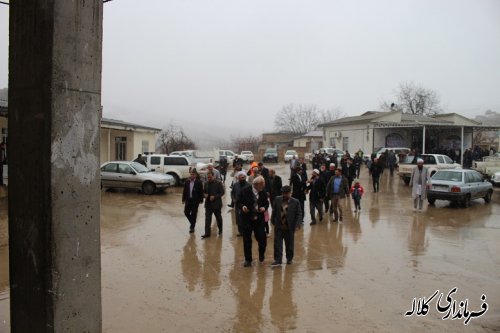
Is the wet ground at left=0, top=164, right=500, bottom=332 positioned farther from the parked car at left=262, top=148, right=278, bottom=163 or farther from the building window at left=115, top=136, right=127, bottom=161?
the parked car at left=262, top=148, right=278, bottom=163

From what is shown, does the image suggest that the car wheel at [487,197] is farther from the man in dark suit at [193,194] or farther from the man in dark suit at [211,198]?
the man in dark suit at [193,194]

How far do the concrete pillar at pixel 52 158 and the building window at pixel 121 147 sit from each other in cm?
2828

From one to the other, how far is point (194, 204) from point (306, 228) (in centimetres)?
317

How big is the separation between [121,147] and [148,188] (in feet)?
45.8

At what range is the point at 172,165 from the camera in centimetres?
2230

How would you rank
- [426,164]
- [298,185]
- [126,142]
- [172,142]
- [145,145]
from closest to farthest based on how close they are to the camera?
[298,185] → [426,164] → [126,142] → [145,145] → [172,142]

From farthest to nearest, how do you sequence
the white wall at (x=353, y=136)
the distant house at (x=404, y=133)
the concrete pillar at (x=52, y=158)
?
the white wall at (x=353, y=136), the distant house at (x=404, y=133), the concrete pillar at (x=52, y=158)

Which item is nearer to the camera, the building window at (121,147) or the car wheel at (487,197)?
the car wheel at (487,197)

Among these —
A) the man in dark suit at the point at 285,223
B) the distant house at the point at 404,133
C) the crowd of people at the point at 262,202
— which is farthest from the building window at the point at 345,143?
the man in dark suit at the point at 285,223

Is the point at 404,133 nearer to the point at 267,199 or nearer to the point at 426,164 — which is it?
the point at 426,164

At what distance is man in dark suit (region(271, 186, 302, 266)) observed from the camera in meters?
8.00

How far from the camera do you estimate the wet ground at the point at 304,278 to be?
559 centimetres

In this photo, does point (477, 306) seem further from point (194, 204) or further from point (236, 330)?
point (194, 204)

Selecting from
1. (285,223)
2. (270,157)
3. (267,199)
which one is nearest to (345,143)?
(270,157)
